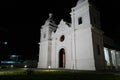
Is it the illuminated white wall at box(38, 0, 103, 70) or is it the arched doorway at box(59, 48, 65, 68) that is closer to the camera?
the illuminated white wall at box(38, 0, 103, 70)

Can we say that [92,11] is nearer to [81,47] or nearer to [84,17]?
[84,17]

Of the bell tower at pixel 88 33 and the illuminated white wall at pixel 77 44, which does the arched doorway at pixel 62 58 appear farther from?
the bell tower at pixel 88 33

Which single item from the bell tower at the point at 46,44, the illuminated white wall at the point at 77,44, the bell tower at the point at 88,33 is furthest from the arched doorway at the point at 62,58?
the bell tower at the point at 88,33

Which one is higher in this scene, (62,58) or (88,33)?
(88,33)

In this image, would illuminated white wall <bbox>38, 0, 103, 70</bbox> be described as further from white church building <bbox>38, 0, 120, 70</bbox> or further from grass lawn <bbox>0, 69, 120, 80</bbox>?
grass lawn <bbox>0, 69, 120, 80</bbox>

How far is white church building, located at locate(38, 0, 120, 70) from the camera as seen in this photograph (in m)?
19.2

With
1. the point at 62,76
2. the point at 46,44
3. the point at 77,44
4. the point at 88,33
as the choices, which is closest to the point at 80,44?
the point at 77,44

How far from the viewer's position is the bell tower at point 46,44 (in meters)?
27.5

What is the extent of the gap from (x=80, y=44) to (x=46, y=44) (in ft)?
33.9

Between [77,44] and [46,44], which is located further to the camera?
[46,44]

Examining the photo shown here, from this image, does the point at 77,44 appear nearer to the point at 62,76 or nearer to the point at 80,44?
the point at 80,44

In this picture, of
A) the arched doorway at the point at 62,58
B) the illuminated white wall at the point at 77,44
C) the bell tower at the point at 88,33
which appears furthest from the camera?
the arched doorway at the point at 62,58

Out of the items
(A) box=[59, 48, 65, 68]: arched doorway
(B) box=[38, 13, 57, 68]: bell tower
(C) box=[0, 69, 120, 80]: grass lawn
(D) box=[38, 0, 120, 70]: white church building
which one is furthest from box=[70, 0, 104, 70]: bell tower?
(B) box=[38, 13, 57, 68]: bell tower

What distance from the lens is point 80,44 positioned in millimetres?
20562
